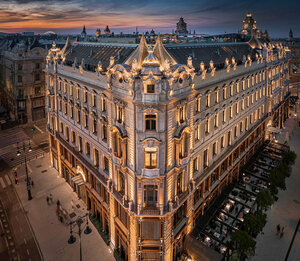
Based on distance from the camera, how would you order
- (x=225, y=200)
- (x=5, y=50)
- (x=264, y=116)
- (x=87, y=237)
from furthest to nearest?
(x=5, y=50) → (x=264, y=116) → (x=225, y=200) → (x=87, y=237)

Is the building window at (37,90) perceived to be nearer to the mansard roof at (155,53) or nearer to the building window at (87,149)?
the mansard roof at (155,53)

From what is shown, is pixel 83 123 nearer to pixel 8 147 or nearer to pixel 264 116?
pixel 8 147

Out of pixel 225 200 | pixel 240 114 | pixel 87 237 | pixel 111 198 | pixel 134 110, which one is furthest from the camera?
pixel 240 114

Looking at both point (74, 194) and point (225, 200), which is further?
point (74, 194)

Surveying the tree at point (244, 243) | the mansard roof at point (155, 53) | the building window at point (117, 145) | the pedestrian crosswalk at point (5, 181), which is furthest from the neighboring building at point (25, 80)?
the tree at point (244, 243)

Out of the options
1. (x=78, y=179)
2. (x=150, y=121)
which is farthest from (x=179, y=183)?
(x=78, y=179)

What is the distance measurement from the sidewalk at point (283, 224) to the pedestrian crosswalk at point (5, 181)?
51424mm

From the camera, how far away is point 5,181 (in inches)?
2254

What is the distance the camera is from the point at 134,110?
2908cm

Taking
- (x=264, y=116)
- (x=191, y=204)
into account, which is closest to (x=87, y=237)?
(x=191, y=204)

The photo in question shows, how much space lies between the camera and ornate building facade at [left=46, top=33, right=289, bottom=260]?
29734 millimetres

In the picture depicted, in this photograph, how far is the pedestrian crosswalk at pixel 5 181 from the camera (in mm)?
55753

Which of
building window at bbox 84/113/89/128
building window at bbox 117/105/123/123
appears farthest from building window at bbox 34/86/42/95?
building window at bbox 117/105/123/123

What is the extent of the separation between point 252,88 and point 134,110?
3832 centimetres
